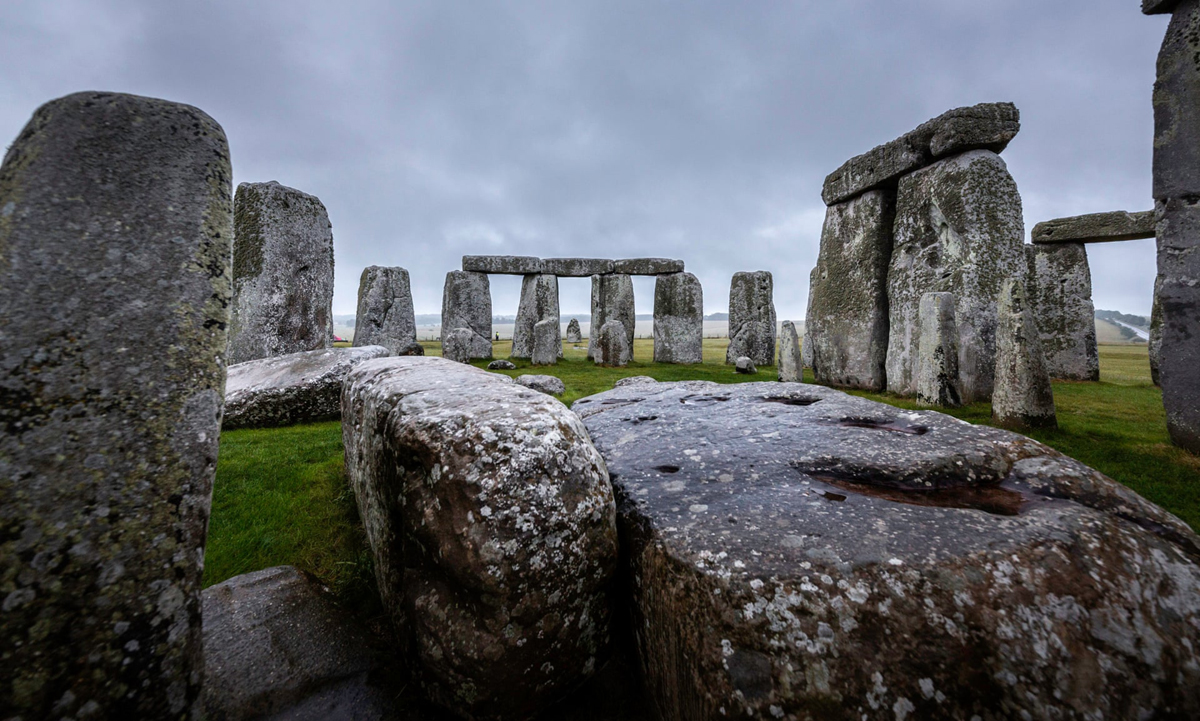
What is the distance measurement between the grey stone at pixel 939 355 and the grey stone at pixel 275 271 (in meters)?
7.66

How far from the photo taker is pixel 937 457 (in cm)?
176

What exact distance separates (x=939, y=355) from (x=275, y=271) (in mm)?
8050

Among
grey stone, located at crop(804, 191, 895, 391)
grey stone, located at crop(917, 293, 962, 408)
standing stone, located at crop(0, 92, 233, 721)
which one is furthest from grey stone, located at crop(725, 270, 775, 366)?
standing stone, located at crop(0, 92, 233, 721)

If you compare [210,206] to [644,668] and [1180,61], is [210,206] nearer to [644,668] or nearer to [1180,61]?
[644,668]

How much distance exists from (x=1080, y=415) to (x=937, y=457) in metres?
5.19

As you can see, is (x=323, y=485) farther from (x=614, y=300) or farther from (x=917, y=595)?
(x=614, y=300)

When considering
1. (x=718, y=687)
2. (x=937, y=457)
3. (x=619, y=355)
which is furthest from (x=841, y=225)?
(x=718, y=687)

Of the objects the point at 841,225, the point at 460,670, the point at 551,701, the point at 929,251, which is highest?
the point at 841,225

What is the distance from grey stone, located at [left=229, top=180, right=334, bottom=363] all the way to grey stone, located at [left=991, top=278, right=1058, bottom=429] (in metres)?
7.90

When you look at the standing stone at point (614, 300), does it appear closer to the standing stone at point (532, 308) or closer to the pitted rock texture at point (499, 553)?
the standing stone at point (532, 308)

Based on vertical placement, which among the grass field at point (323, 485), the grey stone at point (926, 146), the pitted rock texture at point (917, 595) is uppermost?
the grey stone at point (926, 146)

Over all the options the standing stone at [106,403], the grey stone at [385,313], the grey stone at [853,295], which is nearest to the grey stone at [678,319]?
the grey stone at [853,295]

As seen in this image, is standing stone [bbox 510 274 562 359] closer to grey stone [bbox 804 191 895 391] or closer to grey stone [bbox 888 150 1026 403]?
grey stone [bbox 804 191 895 391]

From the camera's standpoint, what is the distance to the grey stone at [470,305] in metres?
14.6
